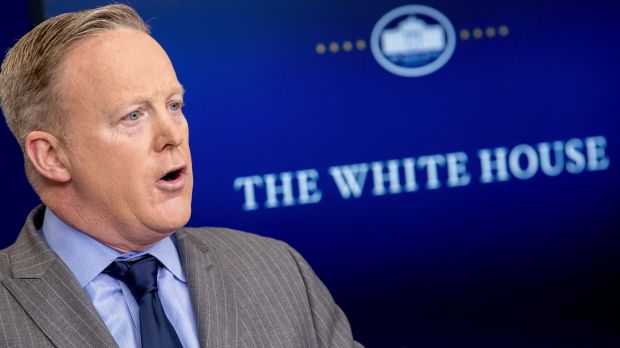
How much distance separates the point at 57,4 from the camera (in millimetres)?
2963

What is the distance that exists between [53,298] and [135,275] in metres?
0.15

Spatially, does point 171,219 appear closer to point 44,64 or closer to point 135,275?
point 135,275

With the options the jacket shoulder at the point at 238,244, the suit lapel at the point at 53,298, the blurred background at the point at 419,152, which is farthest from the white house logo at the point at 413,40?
the suit lapel at the point at 53,298

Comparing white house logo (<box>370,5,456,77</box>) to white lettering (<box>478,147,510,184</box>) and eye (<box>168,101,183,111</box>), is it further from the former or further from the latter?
eye (<box>168,101,183,111</box>)

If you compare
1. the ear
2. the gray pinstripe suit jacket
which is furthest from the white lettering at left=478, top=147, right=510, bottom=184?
the ear

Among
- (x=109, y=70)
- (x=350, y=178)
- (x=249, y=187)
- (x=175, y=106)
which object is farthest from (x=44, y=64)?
(x=350, y=178)

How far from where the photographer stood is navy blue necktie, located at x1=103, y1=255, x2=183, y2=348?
5.78ft

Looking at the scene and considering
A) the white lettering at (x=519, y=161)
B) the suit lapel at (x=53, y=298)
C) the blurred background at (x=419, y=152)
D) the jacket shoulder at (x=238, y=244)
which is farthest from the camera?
the white lettering at (x=519, y=161)

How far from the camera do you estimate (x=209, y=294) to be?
187 centimetres

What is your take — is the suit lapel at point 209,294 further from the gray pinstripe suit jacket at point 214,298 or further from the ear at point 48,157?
the ear at point 48,157

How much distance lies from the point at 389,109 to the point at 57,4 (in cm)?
106

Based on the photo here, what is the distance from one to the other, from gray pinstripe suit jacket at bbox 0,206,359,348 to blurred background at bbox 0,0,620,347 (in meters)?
1.11

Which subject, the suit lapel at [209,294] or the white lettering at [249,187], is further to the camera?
the white lettering at [249,187]

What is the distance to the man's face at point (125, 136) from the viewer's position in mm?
1775
